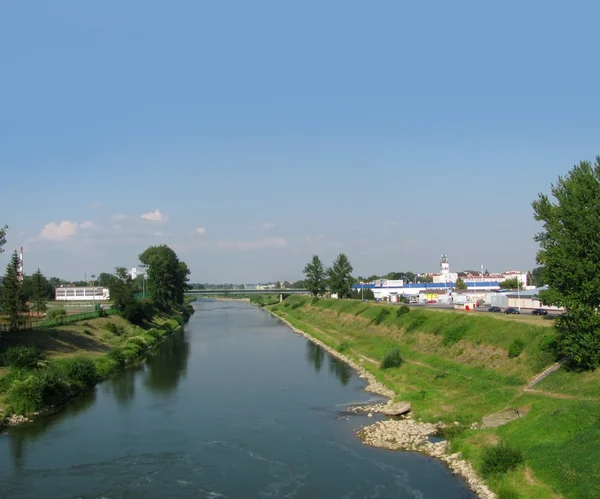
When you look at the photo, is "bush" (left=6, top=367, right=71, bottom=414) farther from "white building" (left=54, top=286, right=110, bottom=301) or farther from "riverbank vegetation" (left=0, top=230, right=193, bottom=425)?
"white building" (left=54, top=286, right=110, bottom=301)

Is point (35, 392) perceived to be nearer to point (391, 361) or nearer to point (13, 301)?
point (13, 301)

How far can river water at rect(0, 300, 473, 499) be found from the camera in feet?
80.5

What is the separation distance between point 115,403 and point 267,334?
2170 inches

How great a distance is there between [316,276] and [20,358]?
4522 inches

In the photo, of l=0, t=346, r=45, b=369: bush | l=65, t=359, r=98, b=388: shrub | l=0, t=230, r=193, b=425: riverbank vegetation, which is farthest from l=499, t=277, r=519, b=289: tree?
l=0, t=346, r=45, b=369: bush

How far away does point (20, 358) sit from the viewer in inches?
1693

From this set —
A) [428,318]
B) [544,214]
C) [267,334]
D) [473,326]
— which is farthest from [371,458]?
[267,334]

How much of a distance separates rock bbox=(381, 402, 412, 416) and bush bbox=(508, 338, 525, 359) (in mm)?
9480

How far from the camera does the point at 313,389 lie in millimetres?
46656

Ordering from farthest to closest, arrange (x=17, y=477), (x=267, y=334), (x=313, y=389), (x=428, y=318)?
(x=267, y=334), (x=428, y=318), (x=313, y=389), (x=17, y=477)

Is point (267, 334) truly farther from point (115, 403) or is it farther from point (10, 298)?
point (115, 403)

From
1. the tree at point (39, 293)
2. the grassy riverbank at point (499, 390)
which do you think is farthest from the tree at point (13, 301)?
the grassy riverbank at point (499, 390)

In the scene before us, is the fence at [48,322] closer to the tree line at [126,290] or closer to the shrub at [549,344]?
the tree line at [126,290]

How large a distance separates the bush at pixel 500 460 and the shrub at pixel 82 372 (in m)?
32.4
